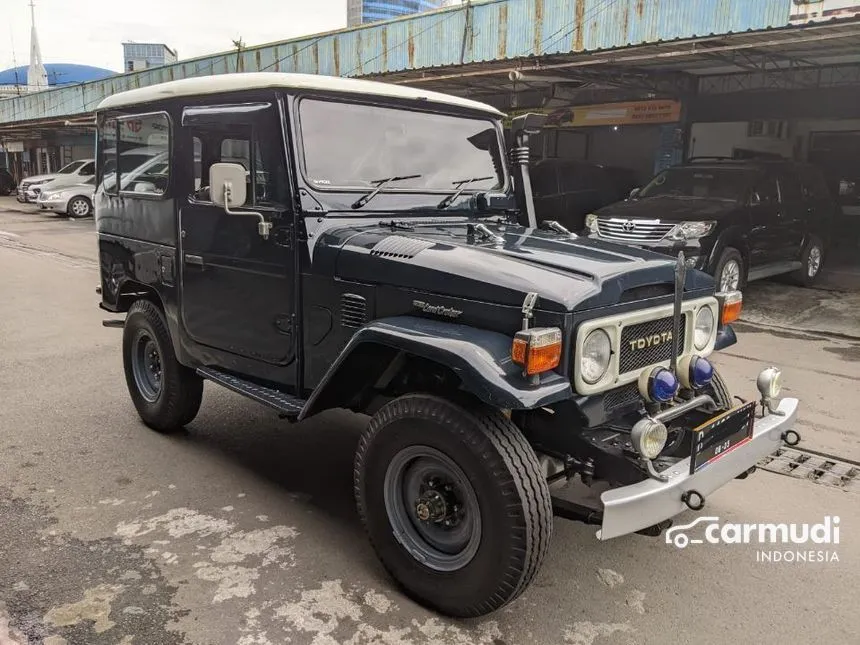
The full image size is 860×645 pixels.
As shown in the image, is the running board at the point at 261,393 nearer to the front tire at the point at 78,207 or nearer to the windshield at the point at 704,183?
the windshield at the point at 704,183

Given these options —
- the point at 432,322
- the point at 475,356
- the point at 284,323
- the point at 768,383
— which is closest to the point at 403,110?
the point at 284,323

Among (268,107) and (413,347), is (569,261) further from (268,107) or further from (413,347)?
(268,107)

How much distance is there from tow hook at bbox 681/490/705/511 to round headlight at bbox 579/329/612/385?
Result: 0.55 meters

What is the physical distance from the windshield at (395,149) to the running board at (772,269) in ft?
21.8

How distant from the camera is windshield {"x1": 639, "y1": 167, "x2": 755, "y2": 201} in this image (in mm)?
9703

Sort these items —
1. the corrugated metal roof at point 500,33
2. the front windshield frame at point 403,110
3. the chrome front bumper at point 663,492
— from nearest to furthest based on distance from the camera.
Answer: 1. the chrome front bumper at point 663,492
2. the front windshield frame at point 403,110
3. the corrugated metal roof at point 500,33

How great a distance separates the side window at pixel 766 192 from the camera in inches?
383

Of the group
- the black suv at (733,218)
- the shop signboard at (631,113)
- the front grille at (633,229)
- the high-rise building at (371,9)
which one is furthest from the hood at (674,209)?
the high-rise building at (371,9)

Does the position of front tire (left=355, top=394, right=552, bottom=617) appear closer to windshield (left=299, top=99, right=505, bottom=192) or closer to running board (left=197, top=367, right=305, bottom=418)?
running board (left=197, top=367, right=305, bottom=418)

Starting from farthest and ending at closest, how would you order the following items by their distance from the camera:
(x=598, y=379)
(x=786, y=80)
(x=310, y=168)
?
(x=786, y=80), (x=310, y=168), (x=598, y=379)

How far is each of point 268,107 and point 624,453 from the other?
2363 mm

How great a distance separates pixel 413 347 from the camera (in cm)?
286

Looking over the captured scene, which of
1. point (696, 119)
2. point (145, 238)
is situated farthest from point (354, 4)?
point (145, 238)

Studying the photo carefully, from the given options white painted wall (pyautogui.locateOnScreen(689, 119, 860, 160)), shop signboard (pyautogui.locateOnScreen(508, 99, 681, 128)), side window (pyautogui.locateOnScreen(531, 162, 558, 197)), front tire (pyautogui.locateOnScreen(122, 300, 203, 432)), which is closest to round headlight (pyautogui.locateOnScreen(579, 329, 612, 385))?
front tire (pyautogui.locateOnScreen(122, 300, 203, 432))
